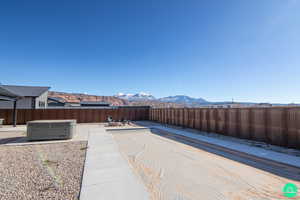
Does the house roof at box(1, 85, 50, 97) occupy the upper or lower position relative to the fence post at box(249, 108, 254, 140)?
upper

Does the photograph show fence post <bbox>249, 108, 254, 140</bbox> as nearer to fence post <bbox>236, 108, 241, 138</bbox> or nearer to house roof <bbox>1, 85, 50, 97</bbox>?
fence post <bbox>236, 108, 241, 138</bbox>

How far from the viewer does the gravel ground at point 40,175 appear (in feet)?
7.76

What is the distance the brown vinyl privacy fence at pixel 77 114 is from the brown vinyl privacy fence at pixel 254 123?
7976 mm

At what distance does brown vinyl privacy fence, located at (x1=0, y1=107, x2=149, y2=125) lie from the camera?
41.3ft

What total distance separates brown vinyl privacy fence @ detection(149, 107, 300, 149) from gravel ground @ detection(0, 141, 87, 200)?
21.8 feet

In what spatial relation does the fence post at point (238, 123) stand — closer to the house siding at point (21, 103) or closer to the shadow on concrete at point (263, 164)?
the shadow on concrete at point (263, 164)

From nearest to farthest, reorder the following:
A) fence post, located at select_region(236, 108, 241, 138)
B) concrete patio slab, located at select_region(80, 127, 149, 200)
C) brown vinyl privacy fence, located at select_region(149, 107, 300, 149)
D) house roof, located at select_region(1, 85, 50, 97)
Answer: concrete patio slab, located at select_region(80, 127, 149, 200)
brown vinyl privacy fence, located at select_region(149, 107, 300, 149)
fence post, located at select_region(236, 108, 241, 138)
house roof, located at select_region(1, 85, 50, 97)

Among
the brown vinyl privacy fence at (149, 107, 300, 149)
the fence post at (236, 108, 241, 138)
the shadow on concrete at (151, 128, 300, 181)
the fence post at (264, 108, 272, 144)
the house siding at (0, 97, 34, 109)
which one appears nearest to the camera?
the shadow on concrete at (151, 128, 300, 181)

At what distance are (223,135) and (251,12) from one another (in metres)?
6.17

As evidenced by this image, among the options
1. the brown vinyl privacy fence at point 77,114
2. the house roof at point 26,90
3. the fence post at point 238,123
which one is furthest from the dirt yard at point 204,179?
the house roof at point 26,90

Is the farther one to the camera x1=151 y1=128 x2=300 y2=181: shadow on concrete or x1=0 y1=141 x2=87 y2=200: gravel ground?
x1=151 y1=128 x2=300 y2=181: shadow on concrete

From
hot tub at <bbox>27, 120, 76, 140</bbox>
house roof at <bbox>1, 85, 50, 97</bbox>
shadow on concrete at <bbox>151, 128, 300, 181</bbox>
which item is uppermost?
house roof at <bbox>1, 85, 50, 97</bbox>

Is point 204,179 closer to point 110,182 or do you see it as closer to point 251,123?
point 110,182

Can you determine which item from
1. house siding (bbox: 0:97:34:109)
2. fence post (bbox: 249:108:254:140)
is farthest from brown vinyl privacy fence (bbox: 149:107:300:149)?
house siding (bbox: 0:97:34:109)
